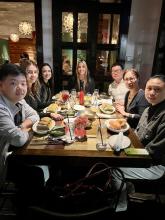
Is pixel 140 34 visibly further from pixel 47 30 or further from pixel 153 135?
pixel 153 135

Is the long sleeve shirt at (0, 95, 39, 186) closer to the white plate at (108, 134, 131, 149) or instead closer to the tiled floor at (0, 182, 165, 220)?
the tiled floor at (0, 182, 165, 220)

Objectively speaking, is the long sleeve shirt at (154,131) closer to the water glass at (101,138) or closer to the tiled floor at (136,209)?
the water glass at (101,138)

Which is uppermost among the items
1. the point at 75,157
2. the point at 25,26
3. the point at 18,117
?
the point at 25,26

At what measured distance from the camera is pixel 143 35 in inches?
167

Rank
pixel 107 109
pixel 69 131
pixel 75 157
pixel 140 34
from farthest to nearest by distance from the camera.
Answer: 1. pixel 140 34
2. pixel 107 109
3. pixel 69 131
4. pixel 75 157

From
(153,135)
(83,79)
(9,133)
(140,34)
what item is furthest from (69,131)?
(140,34)

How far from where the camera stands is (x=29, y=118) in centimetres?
196

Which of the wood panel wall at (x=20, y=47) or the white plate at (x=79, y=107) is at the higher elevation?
the wood panel wall at (x=20, y=47)

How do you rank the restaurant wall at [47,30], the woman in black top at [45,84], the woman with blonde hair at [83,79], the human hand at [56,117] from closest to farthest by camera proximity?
1. the human hand at [56,117]
2. the woman in black top at [45,84]
3. the woman with blonde hair at [83,79]
4. the restaurant wall at [47,30]

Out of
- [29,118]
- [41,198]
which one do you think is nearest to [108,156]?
[41,198]

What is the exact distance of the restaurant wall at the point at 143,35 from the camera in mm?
4012

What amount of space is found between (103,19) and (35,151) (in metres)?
3.39

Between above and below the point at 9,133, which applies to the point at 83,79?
above

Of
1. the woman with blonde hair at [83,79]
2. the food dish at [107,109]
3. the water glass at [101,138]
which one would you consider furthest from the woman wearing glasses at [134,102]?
the woman with blonde hair at [83,79]
